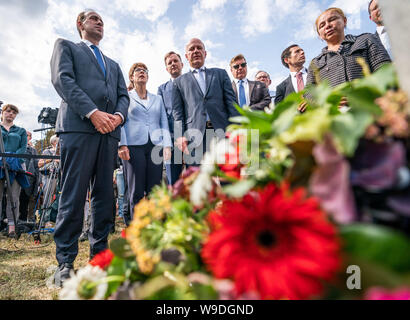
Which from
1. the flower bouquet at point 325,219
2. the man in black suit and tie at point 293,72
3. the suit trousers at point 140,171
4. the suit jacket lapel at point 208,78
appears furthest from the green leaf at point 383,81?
the man in black suit and tie at point 293,72

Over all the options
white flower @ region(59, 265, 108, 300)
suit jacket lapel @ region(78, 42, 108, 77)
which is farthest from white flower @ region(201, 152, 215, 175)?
suit jacket lapel @ region(78, 42, 108, 77)

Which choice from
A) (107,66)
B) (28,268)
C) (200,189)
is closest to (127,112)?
(107,66)

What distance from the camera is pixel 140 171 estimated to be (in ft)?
9.62

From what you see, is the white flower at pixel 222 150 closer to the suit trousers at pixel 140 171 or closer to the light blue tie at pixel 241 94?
Answer: the suit trousers at pixel 140 171

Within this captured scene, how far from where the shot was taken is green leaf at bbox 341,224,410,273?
1.04 ft

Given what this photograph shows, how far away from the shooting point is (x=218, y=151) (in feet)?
1.66

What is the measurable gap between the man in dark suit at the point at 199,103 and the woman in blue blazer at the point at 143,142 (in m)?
0.27

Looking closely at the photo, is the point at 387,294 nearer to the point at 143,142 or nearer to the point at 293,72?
the point at 143,142

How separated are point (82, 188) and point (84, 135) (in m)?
0.40

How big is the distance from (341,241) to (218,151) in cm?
25

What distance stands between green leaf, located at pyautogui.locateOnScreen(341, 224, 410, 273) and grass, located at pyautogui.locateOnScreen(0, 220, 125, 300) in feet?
5.94

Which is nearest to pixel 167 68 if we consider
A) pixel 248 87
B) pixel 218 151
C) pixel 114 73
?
pixel 248 87

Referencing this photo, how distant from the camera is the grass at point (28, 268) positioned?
1792mm
